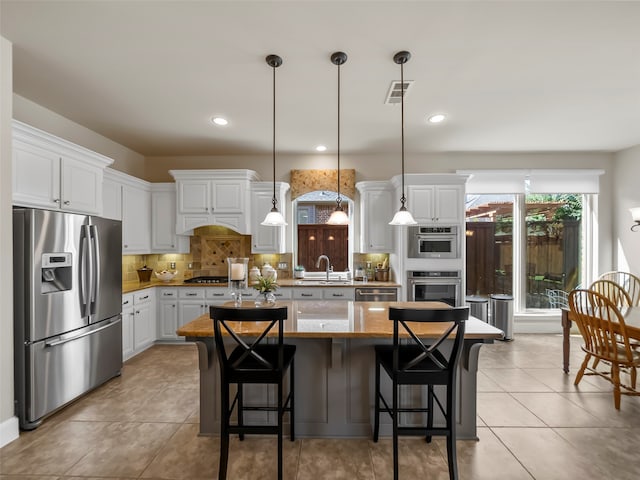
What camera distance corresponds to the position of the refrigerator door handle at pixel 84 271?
2.86m

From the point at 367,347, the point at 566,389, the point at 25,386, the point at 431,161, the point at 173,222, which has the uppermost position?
the point at 431,161

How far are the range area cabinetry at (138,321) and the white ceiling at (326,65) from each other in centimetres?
208

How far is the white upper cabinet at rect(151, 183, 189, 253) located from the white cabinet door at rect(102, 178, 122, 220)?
0.66 m

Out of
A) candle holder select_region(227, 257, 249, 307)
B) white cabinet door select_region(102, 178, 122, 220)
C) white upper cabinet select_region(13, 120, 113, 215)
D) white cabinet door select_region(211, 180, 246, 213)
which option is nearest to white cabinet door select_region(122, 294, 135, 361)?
white cabinet door select_region(102, 178, 122, 220)

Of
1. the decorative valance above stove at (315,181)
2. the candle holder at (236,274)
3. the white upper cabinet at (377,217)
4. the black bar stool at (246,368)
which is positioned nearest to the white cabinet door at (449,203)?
the white upper cabinet at (377,217)

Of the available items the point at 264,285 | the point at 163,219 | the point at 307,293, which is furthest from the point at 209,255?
the point at 264,285

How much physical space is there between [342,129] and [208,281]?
278 cm

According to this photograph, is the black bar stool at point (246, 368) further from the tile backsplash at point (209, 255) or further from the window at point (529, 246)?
the window at point (529, 246)

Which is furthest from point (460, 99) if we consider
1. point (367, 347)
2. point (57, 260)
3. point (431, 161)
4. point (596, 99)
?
point (57, 260)

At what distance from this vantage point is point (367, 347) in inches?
93.7

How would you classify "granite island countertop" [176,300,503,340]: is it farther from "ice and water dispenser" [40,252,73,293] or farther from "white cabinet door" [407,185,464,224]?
"white cabinet door" [407,185,464,224]

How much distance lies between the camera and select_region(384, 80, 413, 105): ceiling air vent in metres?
2.83

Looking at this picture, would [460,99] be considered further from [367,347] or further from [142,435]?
[142,435]

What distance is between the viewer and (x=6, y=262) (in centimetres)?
229
